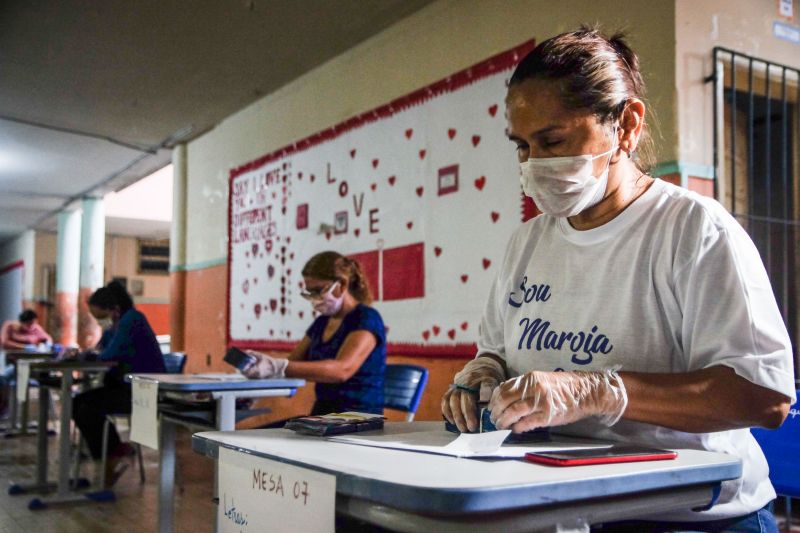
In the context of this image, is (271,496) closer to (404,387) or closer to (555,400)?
(555,400)

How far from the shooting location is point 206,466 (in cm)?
500

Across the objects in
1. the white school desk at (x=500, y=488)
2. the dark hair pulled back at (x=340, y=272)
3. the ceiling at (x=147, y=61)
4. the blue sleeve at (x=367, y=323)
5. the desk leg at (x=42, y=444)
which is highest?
the ceiling at (x=147, y=61)

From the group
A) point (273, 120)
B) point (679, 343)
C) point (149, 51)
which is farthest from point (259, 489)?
point (273, 120)

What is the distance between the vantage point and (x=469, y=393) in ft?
4.18

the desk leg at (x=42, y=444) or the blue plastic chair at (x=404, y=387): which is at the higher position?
the blue plastic chair at (x=404, y=387)

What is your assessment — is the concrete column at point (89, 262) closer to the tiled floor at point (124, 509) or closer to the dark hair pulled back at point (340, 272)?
the tiled floor at point (124, 509)

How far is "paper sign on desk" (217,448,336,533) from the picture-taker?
92 centimetres

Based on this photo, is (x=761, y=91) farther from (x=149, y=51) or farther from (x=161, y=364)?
(x=149, y=51)

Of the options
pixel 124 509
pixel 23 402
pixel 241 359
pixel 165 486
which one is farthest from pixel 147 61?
pixel 165 486

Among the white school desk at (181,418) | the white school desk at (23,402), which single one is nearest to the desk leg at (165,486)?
the white school desk at (181,418)

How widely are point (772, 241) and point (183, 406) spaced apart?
10.4 feet

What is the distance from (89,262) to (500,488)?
11.2 meters

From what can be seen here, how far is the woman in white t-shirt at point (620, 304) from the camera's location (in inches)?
42.1

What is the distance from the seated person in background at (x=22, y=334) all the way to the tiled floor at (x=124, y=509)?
3562 mm
